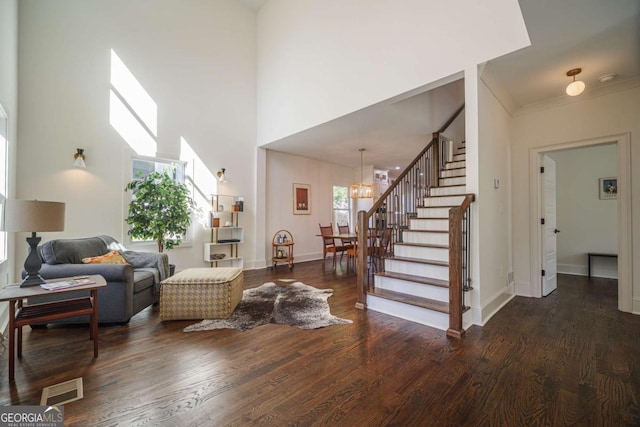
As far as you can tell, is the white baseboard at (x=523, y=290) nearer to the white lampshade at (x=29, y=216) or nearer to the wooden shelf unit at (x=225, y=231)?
the wooden shelf unit at (x=225, y=231)

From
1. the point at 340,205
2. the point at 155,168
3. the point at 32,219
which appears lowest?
the point at 32,219

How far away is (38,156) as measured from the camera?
150 inches

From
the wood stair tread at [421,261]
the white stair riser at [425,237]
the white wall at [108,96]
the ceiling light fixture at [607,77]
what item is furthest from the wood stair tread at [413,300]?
the white wall at [108,96]

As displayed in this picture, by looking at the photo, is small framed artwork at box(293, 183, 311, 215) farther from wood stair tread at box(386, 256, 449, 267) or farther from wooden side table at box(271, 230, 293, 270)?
wood stair tread at box(386, 256, 449, 267)

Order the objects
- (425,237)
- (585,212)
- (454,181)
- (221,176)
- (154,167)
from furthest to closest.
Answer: (221,176)
(585,212)
(154,167)
(454,181)
(425,237)

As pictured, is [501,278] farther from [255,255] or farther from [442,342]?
[255,255]

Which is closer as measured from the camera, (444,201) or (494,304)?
(494,304)

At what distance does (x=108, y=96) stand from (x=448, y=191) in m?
5.87

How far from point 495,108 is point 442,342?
2924 mm

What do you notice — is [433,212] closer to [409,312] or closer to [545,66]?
[409,312]

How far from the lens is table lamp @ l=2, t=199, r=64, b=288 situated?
6.47ft

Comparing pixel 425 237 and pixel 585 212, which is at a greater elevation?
pixel 585 212

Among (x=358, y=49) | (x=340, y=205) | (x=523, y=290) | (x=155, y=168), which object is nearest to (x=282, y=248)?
(x=340, y=205)

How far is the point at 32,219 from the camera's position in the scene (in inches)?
79.3
